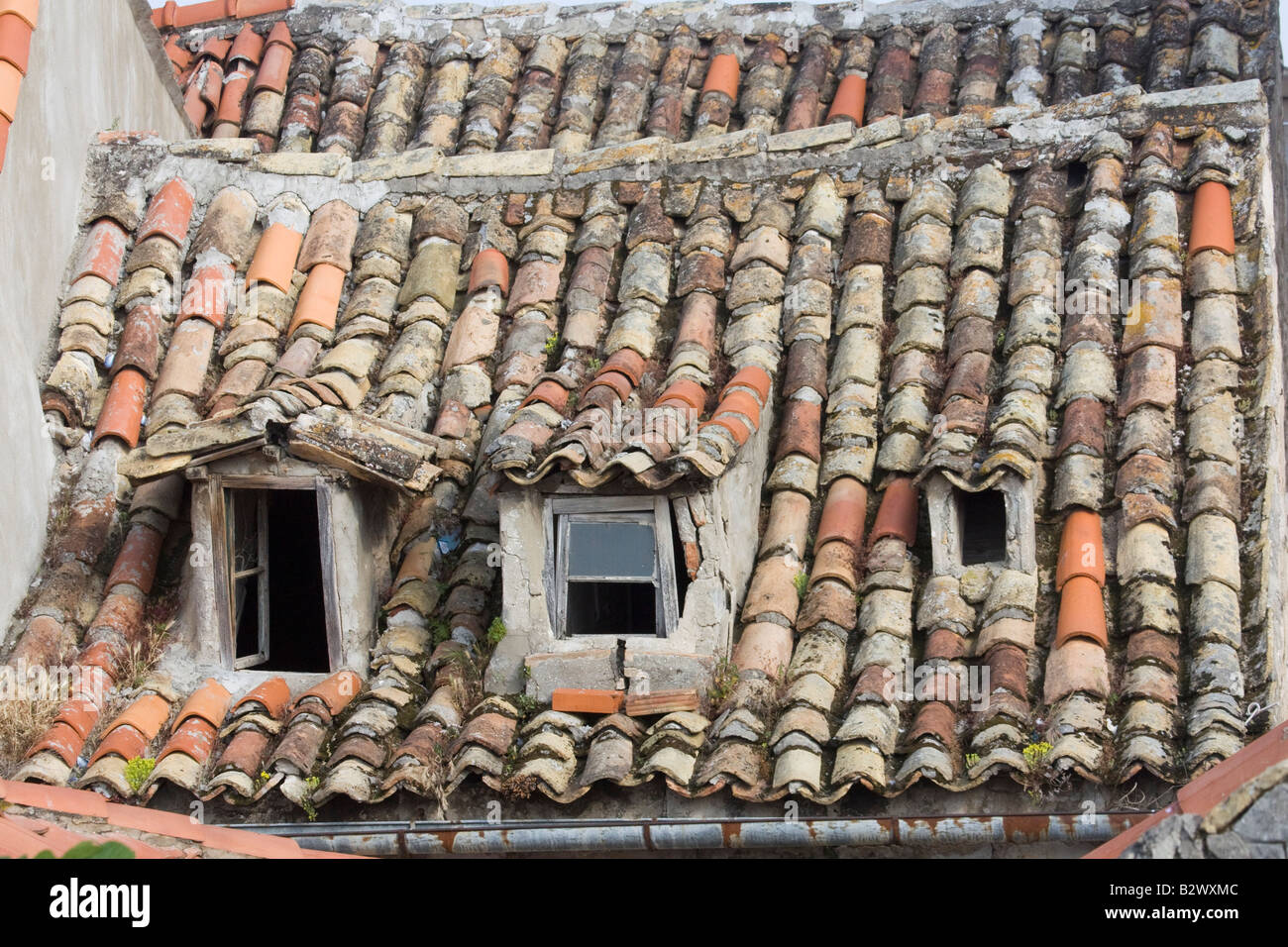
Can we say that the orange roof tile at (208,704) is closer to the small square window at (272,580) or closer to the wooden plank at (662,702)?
the small square window at (272,580)

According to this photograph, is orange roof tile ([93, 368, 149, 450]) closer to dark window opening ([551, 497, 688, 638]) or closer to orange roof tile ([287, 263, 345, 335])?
orange roof tile ([287, 263, 345, 335])

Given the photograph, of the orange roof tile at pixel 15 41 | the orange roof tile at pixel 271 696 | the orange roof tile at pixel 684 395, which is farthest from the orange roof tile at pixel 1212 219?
the orange roof tile at pixel 15 41

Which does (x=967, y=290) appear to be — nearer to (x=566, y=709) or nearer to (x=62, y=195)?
(x=566, y=709)

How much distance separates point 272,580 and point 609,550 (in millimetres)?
4139

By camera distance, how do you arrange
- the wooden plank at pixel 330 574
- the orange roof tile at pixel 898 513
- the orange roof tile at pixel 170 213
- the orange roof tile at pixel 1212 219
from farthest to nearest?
the orange roof tile at pixel 170 213 → the orange roof tile at pixel 1212 219 → the wooden plank at pixel 330 574 → the orange roof tile at pixel 898 513

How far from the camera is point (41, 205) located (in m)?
10.6

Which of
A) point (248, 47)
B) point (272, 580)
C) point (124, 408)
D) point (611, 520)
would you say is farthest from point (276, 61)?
point (611, 520)

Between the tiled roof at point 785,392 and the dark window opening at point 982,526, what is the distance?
0.77ft

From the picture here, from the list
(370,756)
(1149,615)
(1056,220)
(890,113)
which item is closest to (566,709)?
(370,756)

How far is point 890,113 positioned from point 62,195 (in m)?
5.70

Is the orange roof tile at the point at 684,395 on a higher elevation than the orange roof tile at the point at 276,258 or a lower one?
lower

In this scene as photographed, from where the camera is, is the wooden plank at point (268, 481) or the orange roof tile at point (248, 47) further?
the orange roof tile at point (248, 47)

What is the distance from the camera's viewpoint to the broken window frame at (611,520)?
8961mm

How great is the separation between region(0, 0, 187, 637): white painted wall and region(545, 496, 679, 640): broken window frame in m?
3.03
